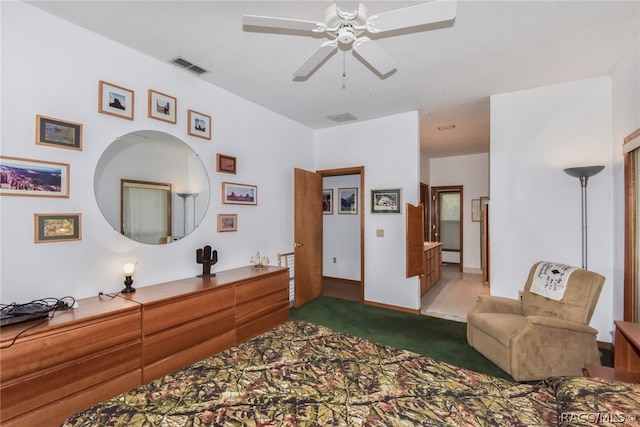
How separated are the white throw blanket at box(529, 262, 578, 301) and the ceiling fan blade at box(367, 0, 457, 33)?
2578 mm

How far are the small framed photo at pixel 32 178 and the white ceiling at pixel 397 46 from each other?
1.17 metres

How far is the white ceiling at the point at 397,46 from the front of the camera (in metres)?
2.04

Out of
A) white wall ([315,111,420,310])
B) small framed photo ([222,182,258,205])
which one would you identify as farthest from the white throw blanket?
small framed photo ([222,182,258,205])

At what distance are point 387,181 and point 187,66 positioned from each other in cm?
305

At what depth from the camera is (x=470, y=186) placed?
694cm

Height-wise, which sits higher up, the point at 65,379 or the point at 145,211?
the point at 145,211

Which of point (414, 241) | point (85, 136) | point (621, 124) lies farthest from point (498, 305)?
point (85, 136)

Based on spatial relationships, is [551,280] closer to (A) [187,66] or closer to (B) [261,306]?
(B) [261,306]

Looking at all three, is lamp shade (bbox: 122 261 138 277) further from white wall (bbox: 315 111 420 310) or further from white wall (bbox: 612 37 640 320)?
white wall (bbox: 612 37 640 320)

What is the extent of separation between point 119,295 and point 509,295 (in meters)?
4.28

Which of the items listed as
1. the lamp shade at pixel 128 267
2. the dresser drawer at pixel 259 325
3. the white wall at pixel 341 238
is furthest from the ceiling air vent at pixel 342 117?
the lamp shade at pixel 128 267

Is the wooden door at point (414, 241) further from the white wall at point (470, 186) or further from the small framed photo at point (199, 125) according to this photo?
the white wall at point (470, 186)

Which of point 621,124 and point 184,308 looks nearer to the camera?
point 184,308

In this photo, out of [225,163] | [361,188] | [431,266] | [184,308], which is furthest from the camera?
[431,266]
